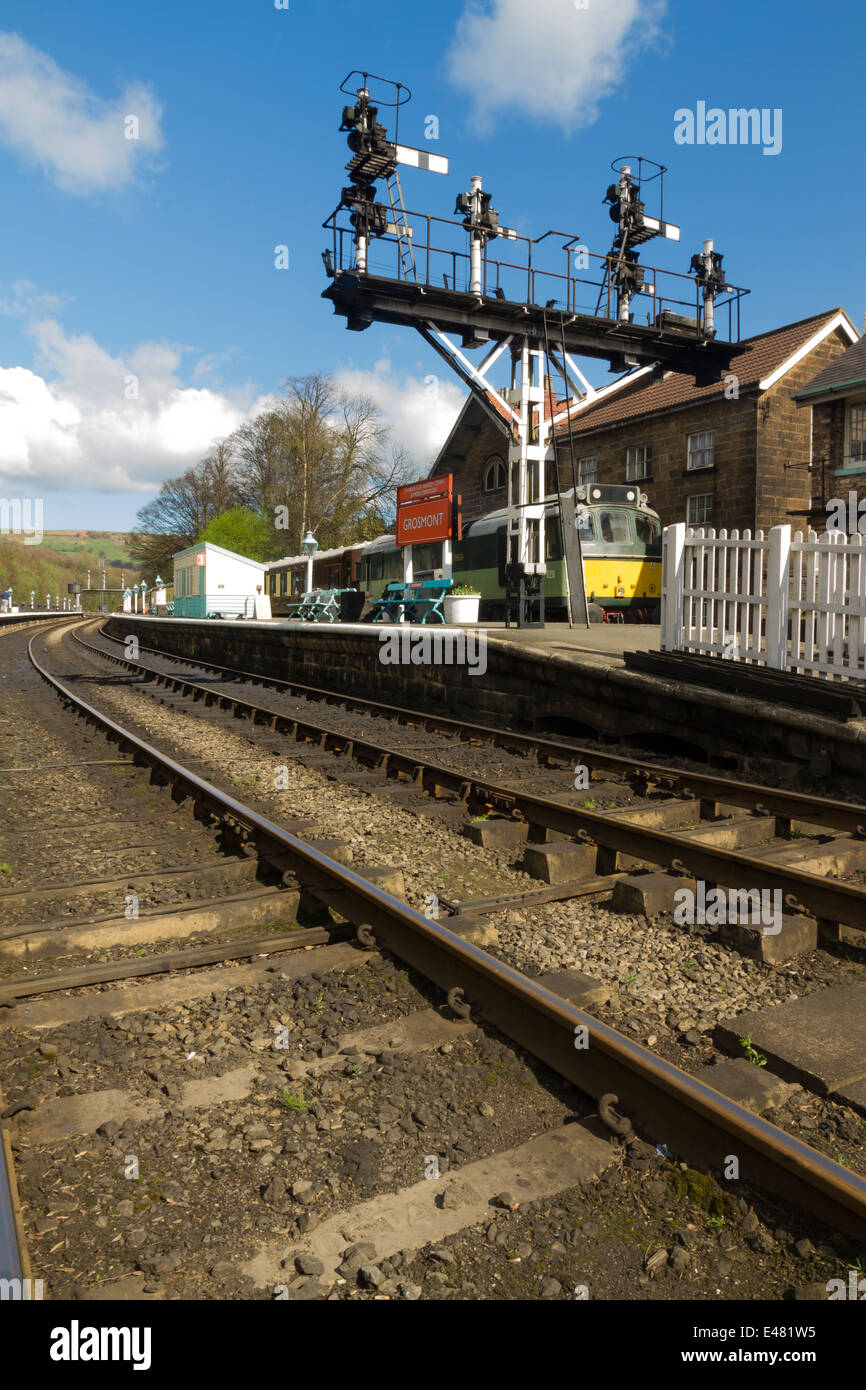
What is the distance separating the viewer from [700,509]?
24922mm

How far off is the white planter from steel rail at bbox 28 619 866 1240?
14.7 metres

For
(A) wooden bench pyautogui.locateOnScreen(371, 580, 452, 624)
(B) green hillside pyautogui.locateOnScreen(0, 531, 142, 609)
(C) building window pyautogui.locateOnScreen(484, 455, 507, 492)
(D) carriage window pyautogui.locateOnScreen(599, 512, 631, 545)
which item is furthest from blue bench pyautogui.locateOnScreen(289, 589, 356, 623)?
(B) green hillside pyautogui.locateOnScreen(0, 531, 142, 609)

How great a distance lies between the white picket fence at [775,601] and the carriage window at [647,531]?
30.1 feet

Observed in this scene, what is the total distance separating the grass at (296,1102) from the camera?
2.61m

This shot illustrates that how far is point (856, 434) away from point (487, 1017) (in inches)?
898

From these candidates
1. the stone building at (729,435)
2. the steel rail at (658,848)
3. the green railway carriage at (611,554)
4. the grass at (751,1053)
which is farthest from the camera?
the stone building at (729,435)

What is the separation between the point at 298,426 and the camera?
Result: 52.6 metres

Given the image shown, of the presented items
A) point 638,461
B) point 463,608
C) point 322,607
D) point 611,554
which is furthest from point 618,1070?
point 638,461

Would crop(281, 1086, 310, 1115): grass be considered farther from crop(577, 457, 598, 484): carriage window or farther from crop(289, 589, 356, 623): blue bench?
crop(577, 457, 598, 484): carriage window

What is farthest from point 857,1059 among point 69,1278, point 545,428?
point 545,428

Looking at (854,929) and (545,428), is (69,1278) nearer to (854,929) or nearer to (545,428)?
(854,929)

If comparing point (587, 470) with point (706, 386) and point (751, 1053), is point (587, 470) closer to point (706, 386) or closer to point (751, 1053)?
point (706, 386)

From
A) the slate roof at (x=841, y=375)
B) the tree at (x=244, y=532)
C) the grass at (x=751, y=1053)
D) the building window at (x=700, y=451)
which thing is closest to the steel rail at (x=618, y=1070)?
the grass at (x=751, y=1053)

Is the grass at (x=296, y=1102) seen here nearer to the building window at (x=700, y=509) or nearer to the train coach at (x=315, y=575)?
the building window at (x=700, y=509)
